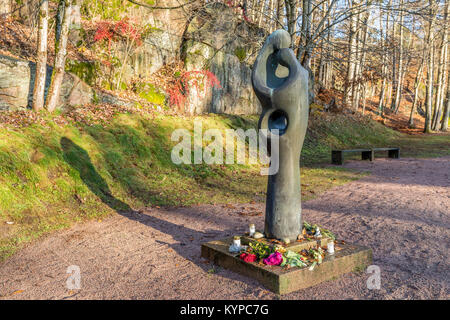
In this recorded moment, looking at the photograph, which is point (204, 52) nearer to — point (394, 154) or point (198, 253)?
point (394, 154)

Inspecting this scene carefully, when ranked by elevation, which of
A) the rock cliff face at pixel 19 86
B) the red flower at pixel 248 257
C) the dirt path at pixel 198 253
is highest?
the rock cliff face at pixel 19 86

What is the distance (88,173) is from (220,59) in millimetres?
9181

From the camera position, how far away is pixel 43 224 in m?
5.66

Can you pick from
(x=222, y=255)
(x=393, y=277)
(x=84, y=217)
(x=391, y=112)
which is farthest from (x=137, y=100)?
(x=391, y=112)

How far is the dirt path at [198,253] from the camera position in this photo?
142 inches

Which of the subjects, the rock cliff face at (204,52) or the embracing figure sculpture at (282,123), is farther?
the rock cliff face at (204,52)

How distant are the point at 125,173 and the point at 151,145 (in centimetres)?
173

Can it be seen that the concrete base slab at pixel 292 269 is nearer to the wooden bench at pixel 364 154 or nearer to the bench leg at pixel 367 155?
the wooden bench at pixel 364 154

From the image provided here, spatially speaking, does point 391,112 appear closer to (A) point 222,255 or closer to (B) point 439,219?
(B) point 439,219

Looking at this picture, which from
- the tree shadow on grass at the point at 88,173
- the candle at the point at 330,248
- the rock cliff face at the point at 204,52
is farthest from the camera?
the rock cliff face at the point at 204,52

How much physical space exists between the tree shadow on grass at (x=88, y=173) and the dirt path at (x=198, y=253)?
0.64 meters

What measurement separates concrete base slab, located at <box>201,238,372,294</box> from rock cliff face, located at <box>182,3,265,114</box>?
947 centimetres

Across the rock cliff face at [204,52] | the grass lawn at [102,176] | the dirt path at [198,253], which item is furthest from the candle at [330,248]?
the rock cliff face at [204,52]
